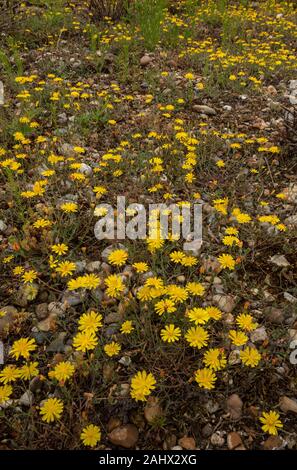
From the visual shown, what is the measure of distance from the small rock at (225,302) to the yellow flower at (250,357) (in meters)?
0.45

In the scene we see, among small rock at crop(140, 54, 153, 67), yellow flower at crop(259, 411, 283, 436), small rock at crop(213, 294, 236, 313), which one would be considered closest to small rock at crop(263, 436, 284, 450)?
yellow flower at crop(259, 411, 283, 436)

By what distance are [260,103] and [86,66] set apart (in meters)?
2.64

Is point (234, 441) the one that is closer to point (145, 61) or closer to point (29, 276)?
point (29, 276)

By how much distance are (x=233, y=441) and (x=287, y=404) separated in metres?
0.37

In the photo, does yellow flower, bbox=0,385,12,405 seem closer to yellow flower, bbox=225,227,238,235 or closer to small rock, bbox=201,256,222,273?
small rock, bbox=201,256,222,273

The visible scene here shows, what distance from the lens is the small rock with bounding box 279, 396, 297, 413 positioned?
217 centimetres

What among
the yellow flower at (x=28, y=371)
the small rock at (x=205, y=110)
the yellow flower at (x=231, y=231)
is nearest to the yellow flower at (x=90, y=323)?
the yellow flower at (x=28, y=371)

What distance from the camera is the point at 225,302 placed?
2.73m

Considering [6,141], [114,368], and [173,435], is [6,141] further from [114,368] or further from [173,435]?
[173,435]

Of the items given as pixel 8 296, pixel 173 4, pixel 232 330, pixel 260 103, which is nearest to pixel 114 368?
pixel 232 330

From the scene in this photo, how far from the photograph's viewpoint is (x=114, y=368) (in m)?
2.41

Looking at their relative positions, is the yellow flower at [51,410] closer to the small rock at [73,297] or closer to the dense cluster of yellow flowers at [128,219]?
the dense cluster of yellow flowers at [128,219]

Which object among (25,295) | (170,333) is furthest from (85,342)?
(25,295)

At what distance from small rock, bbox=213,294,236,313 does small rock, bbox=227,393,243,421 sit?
2.01 ft
